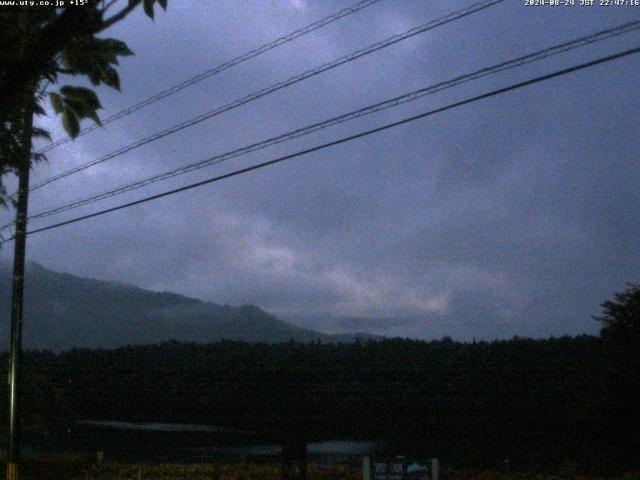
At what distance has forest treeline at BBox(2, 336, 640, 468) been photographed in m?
23.9

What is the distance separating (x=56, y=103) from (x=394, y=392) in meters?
28.6

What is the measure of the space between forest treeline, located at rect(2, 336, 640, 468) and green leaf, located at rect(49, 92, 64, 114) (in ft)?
68.4

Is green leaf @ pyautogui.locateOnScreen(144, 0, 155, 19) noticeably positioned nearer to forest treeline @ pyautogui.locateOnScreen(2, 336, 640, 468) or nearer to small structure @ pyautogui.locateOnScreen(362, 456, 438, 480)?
small structure @ pyautogui.locateOnScreen(362, 456, 438, 480)

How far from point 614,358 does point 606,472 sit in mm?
3968

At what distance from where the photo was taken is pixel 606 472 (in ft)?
70.2

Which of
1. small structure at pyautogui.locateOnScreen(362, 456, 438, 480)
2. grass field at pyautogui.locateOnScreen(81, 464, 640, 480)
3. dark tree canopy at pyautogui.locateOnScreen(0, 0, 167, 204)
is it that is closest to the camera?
dark tree canopy at pyautogui.locateOnScreen(0, 0, 167, 204)

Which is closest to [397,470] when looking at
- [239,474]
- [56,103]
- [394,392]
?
[239,474]

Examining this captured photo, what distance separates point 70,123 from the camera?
5.05m

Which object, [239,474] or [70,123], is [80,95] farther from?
[239,474]

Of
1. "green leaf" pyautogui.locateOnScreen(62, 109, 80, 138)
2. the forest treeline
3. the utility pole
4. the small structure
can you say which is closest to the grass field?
the forest treeline

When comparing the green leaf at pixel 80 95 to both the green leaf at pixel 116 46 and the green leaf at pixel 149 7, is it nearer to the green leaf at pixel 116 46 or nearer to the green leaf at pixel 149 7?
the green leaf at pixel 116 46

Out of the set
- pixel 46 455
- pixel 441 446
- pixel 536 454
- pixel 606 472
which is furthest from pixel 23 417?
pixel 606 472

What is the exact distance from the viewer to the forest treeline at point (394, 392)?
23.9 m

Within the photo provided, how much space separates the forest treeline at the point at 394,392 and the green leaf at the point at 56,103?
20.9 m
